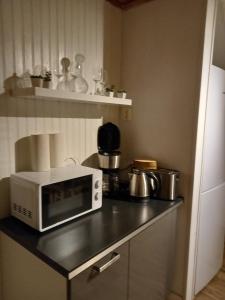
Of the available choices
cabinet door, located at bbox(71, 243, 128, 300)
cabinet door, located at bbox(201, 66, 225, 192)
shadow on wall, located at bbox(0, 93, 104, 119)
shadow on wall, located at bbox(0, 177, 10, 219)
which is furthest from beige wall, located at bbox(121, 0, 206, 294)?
shadow on wall, located at bbox(0, 177, 10, 219)

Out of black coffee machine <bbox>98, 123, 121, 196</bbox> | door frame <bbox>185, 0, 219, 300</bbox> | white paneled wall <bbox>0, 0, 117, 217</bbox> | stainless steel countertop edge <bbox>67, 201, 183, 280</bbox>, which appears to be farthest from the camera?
black coffee machine <bbox>98, 123, 121, 196</bbox>

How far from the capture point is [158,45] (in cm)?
177

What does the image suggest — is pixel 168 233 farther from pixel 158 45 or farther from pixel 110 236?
pixel 158 45

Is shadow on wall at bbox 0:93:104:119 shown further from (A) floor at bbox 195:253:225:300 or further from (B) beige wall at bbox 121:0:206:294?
(A) floor at bbox 195:253:225:300

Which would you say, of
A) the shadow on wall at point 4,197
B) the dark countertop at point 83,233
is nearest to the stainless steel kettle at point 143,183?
the dark countertop at point 83,233

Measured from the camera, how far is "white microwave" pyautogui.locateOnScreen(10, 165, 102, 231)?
1179mm

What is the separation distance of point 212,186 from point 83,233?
1157mm

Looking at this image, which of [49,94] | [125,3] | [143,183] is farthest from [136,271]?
[125,3]

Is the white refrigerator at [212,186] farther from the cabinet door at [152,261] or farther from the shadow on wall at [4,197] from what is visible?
the shadow on wall at [4,197]

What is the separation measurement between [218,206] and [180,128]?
81 cm

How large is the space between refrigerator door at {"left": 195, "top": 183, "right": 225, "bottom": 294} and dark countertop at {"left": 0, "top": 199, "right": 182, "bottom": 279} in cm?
40

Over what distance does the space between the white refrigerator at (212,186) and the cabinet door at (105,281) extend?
0.83 metres

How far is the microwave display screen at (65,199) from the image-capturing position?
1201mm

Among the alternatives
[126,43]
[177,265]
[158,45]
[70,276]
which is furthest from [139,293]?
[126,43]
